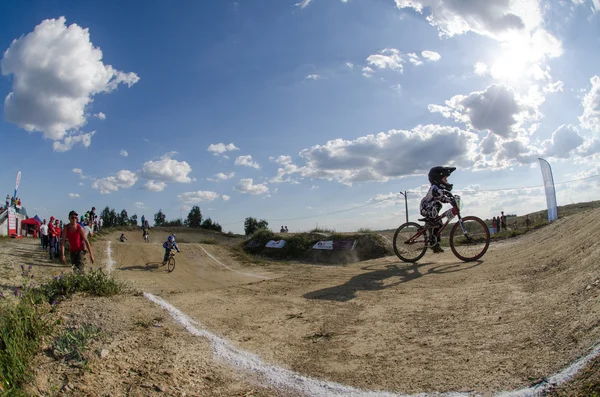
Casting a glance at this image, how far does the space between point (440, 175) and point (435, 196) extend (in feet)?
1.95

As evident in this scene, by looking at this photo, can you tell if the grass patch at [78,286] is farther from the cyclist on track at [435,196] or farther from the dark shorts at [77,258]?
the cyclist on track at [435,196]

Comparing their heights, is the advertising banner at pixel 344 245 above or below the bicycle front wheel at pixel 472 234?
below

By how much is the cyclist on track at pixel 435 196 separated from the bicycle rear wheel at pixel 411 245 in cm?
A: 38

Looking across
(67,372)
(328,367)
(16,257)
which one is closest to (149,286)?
(16,257)

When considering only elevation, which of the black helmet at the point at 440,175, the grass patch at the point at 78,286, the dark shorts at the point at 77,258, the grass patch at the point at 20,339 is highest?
the black helmet at the point at 440,175

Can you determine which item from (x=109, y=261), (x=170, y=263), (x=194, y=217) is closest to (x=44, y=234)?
(x=109, y=261)

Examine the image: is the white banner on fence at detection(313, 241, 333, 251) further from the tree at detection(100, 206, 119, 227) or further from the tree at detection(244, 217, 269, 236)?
the tree at detection(100, 206, 119, 227)

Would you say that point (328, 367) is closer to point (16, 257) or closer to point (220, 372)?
point (220, 372)

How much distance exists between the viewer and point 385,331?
4500 mm

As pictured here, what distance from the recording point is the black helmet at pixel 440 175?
912cm

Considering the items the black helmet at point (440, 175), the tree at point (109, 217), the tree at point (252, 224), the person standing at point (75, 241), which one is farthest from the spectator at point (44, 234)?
the tree at point (109, 217)

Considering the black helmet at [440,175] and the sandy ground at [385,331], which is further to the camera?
the black helmet at [440,175]

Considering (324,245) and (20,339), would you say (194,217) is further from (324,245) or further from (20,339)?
(20,339)

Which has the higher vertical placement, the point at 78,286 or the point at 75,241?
the point at 75,241
